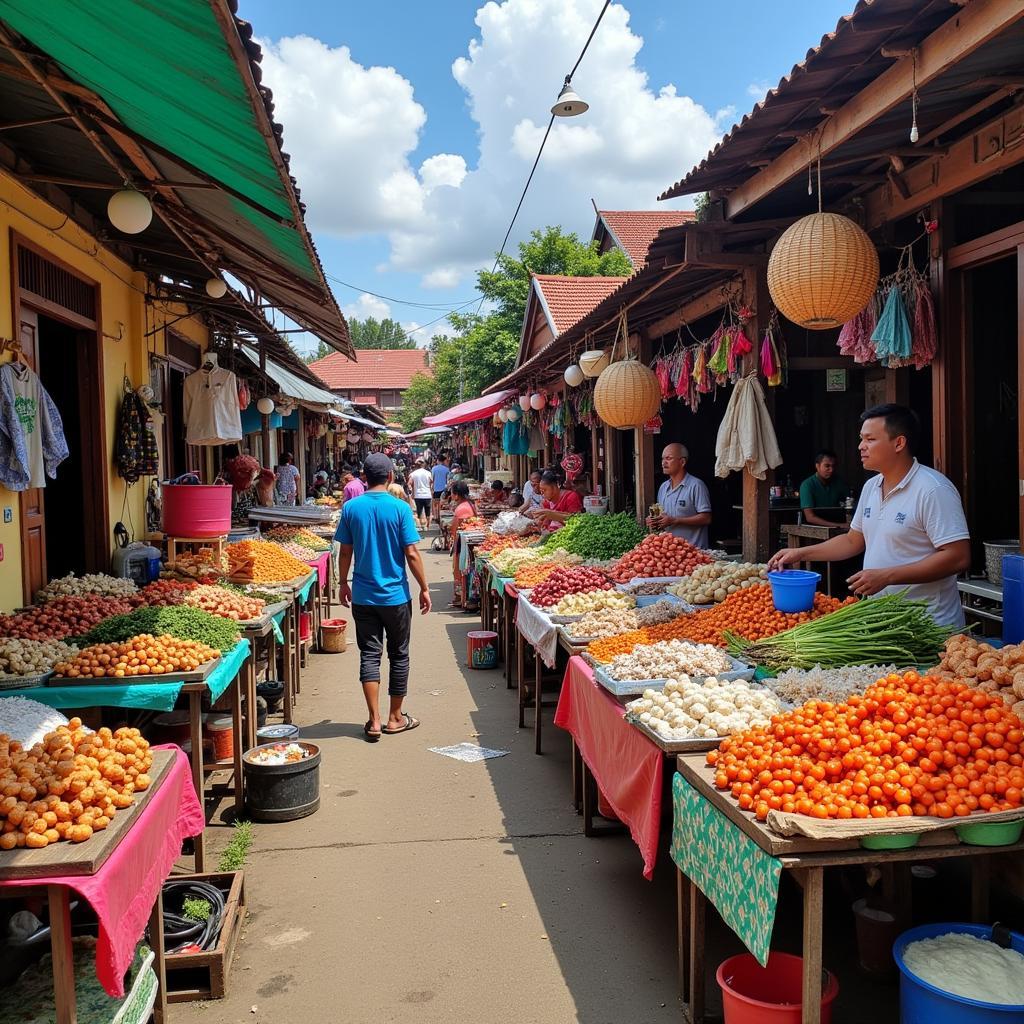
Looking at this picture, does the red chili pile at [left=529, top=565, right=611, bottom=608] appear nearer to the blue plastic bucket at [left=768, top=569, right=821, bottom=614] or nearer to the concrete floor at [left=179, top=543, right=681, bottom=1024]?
the concrete floor at [left=179, top=543, right=681, bottom=1024]

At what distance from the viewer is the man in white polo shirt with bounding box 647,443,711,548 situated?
308 inches

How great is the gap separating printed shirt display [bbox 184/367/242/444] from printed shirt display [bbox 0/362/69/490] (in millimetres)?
3864

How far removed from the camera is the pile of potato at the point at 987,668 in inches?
117

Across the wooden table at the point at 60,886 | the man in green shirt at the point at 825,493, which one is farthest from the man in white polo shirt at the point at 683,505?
the wooden table at the point at 60,886

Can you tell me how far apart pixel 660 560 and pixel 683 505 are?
115 centimetres

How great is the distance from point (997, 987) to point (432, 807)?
360 cm

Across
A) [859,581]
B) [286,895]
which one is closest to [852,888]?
[859,581]

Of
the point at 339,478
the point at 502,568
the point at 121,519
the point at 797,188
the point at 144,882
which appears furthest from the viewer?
the point at 339,478

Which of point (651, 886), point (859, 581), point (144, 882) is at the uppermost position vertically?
point (859, 581)

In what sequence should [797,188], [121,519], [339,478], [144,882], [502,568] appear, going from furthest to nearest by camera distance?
[339,478], [502,568], [121,519], [797,188], [144,882]

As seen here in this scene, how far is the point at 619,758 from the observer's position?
399 centimetres

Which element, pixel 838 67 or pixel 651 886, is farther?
pixel 651 886

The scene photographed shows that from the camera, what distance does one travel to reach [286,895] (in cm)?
434

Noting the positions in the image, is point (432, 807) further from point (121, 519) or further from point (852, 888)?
point (121, 519)
